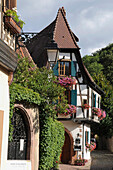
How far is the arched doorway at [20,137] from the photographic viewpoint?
11703 millimetres

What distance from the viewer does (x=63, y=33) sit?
22.7 metres

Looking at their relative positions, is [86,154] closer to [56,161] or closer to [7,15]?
[56,161]

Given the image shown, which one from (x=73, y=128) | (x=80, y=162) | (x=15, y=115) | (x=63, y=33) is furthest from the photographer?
(x=63, y=33)

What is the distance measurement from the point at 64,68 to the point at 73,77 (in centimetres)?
90

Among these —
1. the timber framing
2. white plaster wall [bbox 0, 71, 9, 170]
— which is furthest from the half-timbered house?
white plaster wall [bbox 0, 71, 9, 170]

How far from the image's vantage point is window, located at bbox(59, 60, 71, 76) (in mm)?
21703

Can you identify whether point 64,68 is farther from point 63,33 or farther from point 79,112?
point 79,112

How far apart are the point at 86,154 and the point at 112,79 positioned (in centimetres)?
2128

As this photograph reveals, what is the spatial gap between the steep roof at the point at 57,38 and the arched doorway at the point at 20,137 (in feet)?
29.4

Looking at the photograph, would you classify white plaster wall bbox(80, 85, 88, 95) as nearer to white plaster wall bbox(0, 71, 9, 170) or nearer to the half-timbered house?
the half-timbered house

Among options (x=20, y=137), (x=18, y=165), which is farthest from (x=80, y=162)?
(x=18, y=165)

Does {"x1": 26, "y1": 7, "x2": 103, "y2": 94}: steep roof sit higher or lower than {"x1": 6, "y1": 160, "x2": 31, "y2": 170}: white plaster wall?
higher

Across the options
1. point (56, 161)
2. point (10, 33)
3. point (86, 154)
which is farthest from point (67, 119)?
point (10, 33)

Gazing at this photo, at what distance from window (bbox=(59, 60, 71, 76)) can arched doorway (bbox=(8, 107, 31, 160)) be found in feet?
31.8
